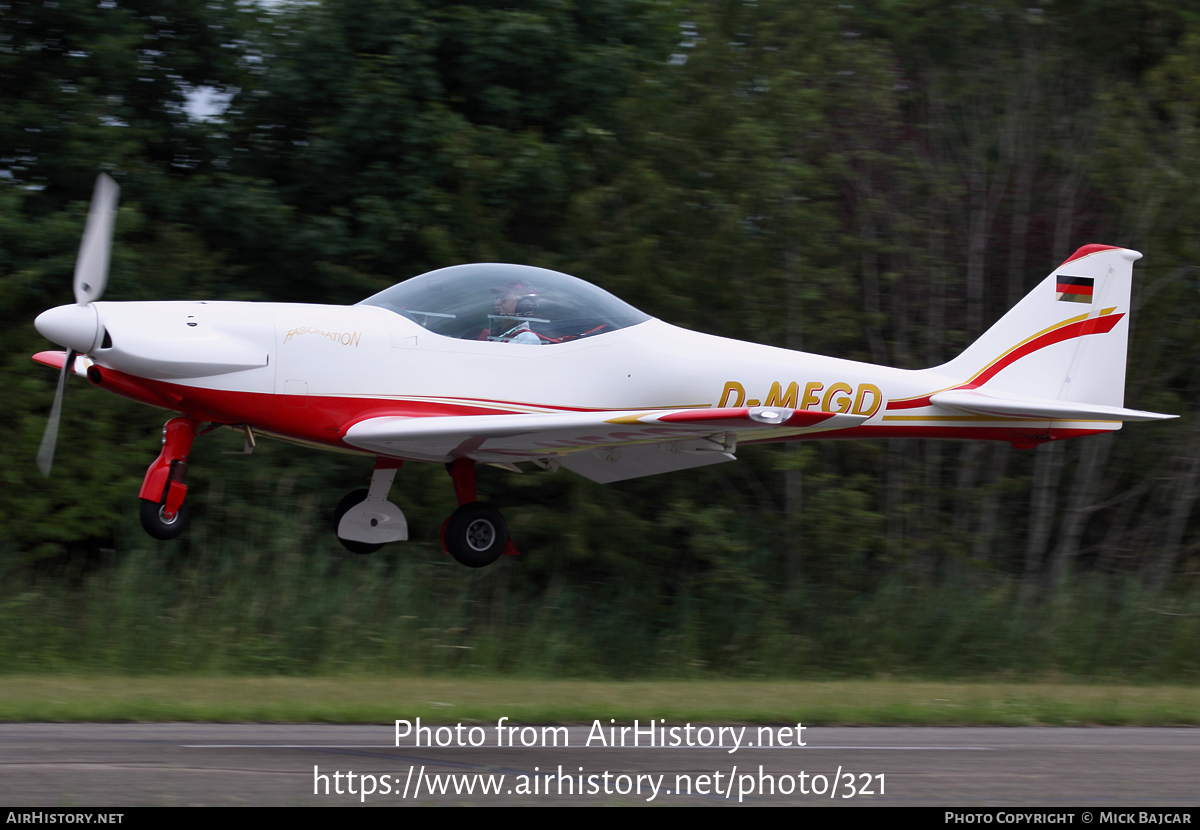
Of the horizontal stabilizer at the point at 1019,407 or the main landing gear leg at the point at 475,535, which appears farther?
the horizontal stabilizer at the point at 1019,407

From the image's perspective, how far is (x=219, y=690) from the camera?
969 centimetres

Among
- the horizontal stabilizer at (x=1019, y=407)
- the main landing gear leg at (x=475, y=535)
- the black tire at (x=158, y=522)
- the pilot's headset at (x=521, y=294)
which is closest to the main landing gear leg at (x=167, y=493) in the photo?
the black tire at (x=158, y=522)

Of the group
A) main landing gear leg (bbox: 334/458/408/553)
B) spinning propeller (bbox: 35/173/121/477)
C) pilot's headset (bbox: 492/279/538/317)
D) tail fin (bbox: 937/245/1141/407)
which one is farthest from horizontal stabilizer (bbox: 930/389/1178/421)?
spinning propeller (bbox: 35/173/121/477)

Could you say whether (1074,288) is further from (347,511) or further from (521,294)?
(347,511)

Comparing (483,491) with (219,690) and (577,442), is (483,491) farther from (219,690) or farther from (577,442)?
(577,442)

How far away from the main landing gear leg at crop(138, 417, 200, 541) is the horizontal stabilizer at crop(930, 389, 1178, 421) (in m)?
5.76

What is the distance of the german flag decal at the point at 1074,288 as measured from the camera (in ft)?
32.0

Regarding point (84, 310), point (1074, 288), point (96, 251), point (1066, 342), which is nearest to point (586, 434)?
point (84, 310)

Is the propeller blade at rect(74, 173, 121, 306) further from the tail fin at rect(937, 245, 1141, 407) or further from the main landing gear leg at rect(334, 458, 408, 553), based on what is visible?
the tail fin at rect(937, 245, 1141, 407)

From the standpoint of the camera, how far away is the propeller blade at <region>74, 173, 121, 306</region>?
283 inches

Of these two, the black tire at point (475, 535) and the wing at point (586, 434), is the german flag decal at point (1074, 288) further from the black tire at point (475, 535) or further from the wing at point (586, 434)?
the black tire at point (475, 535)

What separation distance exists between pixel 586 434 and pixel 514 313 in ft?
3.74

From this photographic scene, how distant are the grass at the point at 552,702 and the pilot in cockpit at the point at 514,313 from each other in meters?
3.07

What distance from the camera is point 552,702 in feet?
31.3
